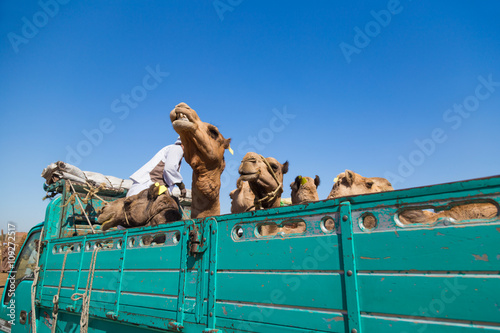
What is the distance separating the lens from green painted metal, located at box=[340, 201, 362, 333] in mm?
1737

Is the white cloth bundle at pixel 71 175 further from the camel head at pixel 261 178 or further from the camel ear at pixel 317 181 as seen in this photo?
the camel ear at pixel 317 181

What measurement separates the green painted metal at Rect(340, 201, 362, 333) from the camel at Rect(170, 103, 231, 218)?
275 cm

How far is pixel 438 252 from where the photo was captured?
5.11 feet

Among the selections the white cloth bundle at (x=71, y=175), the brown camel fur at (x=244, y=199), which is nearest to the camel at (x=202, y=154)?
the white cloth bundle at (x=71, y=175)

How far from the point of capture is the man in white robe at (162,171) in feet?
17.0

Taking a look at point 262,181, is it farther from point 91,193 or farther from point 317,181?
point 91,193

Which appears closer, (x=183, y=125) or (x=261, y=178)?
(x=183, y=125)

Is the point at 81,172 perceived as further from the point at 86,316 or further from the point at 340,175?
the point at 340,175

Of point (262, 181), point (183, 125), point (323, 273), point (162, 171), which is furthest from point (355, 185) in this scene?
point (162, 171)

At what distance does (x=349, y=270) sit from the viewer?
5.95ft

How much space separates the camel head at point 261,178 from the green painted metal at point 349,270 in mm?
2575

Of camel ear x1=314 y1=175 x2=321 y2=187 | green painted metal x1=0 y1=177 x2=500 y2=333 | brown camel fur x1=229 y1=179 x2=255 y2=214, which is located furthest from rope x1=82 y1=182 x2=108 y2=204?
brown camel fur x1=229 y1=179 x2=255 y2=214

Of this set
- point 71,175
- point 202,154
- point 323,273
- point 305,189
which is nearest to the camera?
point 323,273

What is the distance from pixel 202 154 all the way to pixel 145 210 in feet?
4.27
